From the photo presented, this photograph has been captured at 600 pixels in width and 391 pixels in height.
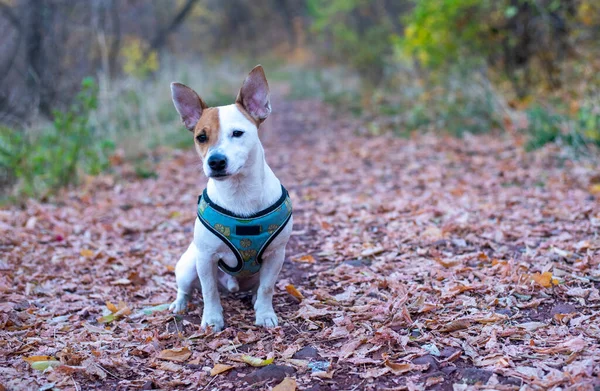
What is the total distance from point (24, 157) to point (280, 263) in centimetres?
474

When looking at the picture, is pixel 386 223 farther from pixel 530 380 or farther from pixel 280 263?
pixel 530 380

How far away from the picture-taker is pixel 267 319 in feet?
12.5

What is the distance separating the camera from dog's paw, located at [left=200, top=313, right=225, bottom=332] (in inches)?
149

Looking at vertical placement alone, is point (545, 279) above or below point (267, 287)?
below

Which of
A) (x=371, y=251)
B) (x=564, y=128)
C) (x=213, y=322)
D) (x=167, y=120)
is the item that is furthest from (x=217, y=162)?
(x=167, y=120)

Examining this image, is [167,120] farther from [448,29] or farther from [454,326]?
[454,326]

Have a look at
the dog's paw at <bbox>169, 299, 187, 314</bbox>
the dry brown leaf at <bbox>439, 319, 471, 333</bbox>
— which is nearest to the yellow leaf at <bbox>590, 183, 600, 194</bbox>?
the dry brown leaf at <bbox>439, 319, 471, 333</bbox>

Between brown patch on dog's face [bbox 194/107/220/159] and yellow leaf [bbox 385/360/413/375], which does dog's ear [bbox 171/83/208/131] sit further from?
yellow leaf [bbox 385/360/413/375]

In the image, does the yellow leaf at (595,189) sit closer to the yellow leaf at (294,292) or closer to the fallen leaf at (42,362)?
the yellow leaf at (294,292)

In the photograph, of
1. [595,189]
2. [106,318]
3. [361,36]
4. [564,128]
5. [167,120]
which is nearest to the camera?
[106,318]

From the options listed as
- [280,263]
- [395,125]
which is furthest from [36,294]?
[395,125]

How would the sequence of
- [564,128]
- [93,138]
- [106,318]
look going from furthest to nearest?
[93,138]
[564,128]
[106,318]

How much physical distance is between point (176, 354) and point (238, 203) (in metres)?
0.99

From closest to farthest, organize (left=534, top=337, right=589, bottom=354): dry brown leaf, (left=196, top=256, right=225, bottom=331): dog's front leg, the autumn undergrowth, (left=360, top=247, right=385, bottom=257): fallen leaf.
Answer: (left=534, top=337, right=589, bottom=354): dry brown leaf
(left=196, top=256, right=225, bottom=331): dog's front leg
(left=360, top=247, right=385, bottom=257): fallen leaf
the autumn undergrowth
